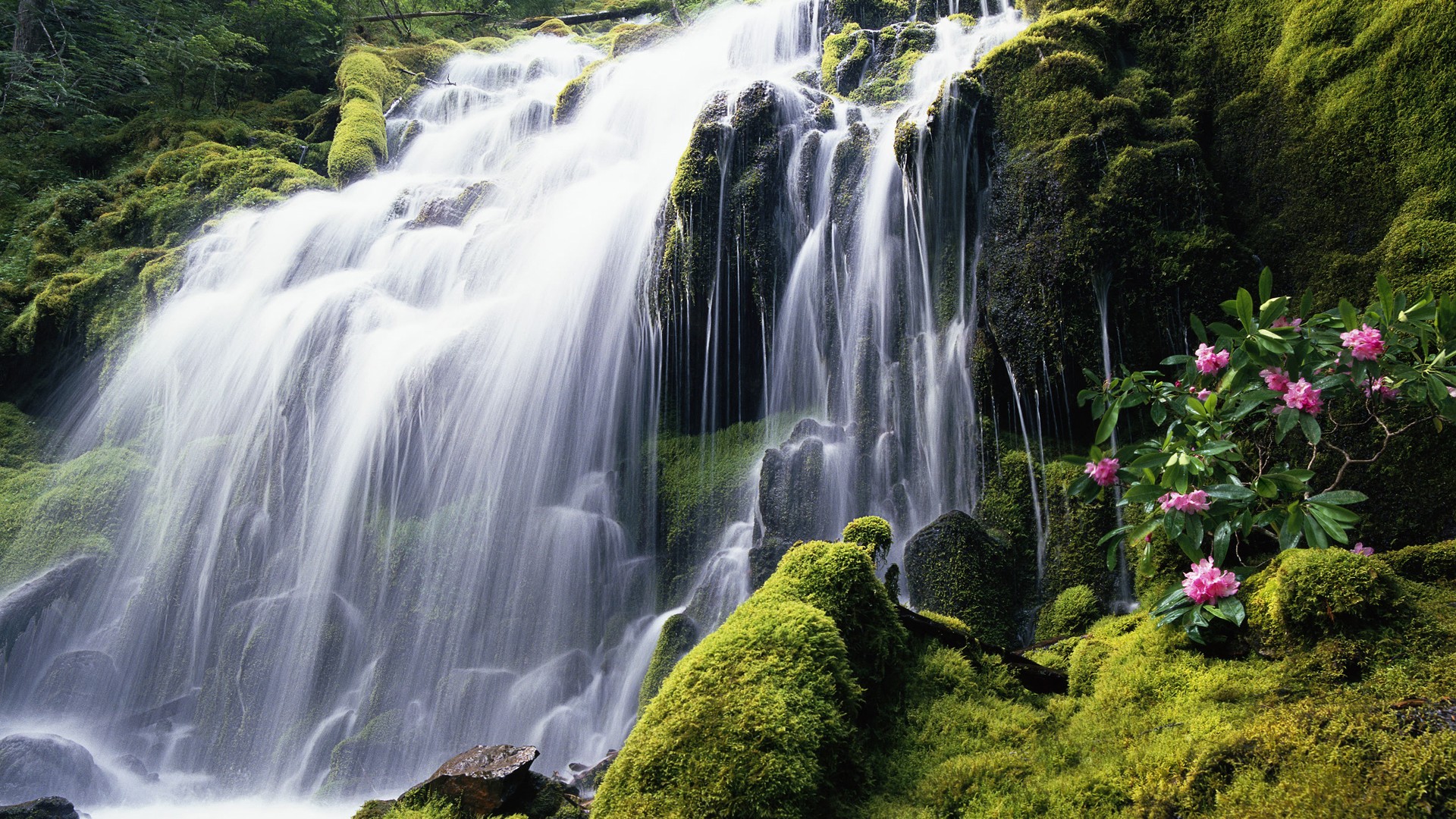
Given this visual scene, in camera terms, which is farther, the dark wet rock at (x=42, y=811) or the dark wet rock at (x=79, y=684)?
the dark wet rock at (x=79, y=684)

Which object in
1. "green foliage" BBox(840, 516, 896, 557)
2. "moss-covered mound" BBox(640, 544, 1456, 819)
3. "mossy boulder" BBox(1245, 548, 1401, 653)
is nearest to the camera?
"moss-covered mound" BBox(640, 544, 1456, 819)

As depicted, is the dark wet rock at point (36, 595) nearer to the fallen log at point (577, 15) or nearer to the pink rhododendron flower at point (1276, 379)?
the pink rhododendron flower at point (1276, 379)

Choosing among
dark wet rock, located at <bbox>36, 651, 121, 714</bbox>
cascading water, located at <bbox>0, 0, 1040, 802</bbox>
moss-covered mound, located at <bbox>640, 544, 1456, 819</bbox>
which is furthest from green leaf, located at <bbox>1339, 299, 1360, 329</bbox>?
dark wet rock, located at <bbox>36, 651, 121, 714</bbox>

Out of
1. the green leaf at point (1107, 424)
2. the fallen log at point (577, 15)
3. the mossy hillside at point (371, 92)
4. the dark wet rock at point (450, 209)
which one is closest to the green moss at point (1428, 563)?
the green leaf at point (1107, 424)

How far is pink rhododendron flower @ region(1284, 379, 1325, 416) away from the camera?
312 cm

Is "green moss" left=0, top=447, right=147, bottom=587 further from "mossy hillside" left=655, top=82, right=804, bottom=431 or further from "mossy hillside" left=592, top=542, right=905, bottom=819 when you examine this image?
"mossy hillside" left=592, top=542, right=905, bottom=819

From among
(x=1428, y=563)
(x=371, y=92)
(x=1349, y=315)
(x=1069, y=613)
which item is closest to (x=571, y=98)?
(x=371, y=92)

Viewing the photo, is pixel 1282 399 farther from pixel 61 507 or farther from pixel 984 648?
pixel 61 507

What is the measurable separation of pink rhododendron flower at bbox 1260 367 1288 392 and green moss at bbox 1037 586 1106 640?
9.20 ft

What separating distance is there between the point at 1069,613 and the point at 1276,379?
133 inches

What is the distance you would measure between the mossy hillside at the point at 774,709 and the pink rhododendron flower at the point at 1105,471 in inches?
57.0

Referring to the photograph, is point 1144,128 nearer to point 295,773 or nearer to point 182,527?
point 295,773

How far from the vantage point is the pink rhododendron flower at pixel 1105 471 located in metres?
3.75

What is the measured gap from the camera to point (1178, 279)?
7.09 meters
